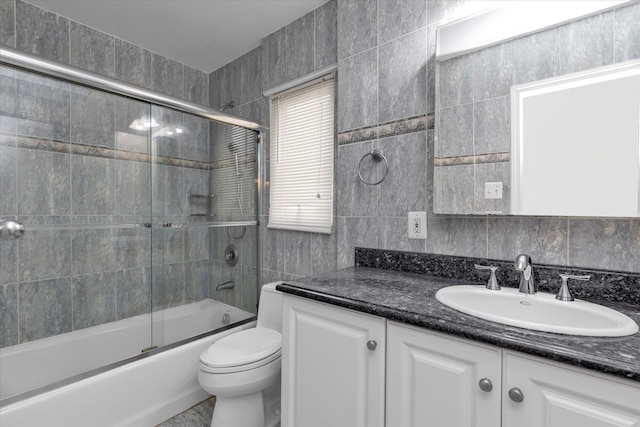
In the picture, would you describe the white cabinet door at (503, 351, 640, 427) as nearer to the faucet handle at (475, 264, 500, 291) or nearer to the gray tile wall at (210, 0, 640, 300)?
the faucet handle at (475, 264, 500, 291)

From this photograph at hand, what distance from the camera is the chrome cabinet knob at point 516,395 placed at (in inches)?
28.6

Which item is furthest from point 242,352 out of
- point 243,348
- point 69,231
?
point 69,231

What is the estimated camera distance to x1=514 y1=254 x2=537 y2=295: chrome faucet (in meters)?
1.04

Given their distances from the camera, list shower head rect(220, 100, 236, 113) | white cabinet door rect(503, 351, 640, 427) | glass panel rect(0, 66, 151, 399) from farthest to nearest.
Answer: shower head rect(220, 100, 236, 113), glass panel rect(0, 66, 151, 399), white cabinet door rect(503, 351, 640, 427)

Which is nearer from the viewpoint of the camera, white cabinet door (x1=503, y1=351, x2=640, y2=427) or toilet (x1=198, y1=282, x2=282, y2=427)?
white cabinet door (x1=503, y1=351, x2=640, y2=427)

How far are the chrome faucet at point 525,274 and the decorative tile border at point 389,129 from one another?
689mm

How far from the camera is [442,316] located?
0.86m

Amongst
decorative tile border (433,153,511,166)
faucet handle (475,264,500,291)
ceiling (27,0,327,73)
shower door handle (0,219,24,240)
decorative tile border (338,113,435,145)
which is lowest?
faucet handle (475,264,500,291)

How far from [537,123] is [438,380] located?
0.97 meters

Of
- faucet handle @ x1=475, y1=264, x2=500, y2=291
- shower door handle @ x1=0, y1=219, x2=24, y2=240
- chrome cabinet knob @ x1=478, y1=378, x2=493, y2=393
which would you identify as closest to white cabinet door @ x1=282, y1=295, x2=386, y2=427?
chrome cabinet knob @ x1=478, y1=378, x2=493, y2=393

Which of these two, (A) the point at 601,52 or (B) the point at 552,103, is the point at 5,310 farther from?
(A) the point at 601,52

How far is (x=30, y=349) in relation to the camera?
5.37ft

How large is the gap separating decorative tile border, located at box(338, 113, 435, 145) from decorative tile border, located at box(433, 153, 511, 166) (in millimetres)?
184

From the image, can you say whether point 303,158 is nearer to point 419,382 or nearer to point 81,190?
point 81,190
